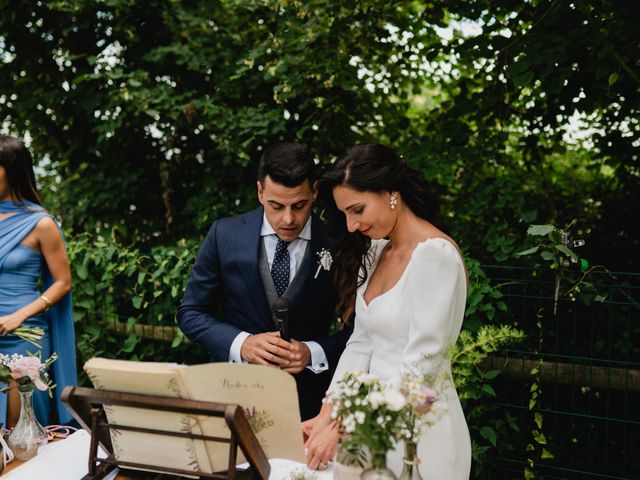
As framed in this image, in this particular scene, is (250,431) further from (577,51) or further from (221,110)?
(221,110)

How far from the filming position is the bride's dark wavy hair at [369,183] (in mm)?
1984

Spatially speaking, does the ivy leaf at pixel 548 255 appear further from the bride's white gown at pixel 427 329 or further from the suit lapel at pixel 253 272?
the suit lapel at pixel 253 272

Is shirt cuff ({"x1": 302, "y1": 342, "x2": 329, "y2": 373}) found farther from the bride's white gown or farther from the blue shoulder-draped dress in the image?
the blue shoulder-draped dress

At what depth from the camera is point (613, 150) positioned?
13.9 feet

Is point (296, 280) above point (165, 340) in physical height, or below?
above

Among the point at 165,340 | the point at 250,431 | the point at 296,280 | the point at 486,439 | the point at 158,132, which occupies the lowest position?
the point at 486,439

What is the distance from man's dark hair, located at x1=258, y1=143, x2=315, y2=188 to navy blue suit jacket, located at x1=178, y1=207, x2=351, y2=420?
285 mm

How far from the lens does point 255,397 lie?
154 centimetres

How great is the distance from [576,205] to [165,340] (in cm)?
355

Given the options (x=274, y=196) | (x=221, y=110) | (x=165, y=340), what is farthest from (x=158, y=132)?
(x=274, y=196)

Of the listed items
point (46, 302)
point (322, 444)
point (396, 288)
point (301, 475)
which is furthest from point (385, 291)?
point (46, 302)

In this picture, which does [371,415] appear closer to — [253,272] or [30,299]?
[253,272]

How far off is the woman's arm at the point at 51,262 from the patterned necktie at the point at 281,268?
145cm

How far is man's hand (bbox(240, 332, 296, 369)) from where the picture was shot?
7.17ft
